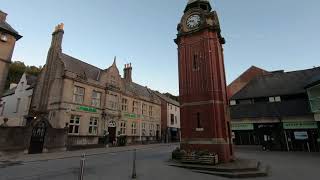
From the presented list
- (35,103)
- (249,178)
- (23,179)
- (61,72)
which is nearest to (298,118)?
(249,178)

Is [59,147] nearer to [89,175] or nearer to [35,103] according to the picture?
[35,103]

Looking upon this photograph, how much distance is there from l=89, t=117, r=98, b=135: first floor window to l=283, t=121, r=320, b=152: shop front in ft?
77.5

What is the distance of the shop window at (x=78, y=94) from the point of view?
23.9m

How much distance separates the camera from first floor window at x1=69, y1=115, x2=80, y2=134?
75.2 ft

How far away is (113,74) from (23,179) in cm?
2288

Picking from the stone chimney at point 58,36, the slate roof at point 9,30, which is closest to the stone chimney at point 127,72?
the stone chimney at point 58,36

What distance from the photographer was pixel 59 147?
2023cm

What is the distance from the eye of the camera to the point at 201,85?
1488 centimetres

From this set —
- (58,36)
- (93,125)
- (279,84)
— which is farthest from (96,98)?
(279,84)

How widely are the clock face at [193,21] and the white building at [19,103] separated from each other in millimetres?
23825

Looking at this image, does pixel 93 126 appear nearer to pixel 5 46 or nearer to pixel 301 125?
pixel 5 46

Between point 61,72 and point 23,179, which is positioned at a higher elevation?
point 61,72

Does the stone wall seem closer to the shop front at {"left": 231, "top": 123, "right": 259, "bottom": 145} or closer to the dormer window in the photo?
the dormer window

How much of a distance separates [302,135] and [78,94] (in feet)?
89.7
